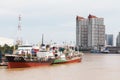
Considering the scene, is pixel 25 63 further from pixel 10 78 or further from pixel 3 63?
pixel 10 78

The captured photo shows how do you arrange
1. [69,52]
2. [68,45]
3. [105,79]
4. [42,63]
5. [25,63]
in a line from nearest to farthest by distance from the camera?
[105,79]
[25,63]
[42,63]
[69,52]
[68,45]

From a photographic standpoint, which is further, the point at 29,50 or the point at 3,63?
the point at 29,50

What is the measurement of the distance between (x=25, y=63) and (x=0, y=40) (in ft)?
197

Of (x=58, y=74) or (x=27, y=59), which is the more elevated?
(x=27, y=59)

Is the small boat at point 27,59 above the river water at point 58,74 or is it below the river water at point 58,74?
above

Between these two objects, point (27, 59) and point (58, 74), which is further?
point (27, 59)

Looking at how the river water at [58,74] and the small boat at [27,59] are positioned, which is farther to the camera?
the small boat at [27,59]

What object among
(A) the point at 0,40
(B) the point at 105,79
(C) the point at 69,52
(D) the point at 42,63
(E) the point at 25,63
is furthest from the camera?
(A) the point at 0,40

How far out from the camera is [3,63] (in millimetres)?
67125

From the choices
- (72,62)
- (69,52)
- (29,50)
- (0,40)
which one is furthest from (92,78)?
(0,40)

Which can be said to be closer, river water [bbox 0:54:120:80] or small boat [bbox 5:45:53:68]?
river water [bbox 0:54:120:80]

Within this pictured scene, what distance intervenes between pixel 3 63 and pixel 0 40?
54.5m

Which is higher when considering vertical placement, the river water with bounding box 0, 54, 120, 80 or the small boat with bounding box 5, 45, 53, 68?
the small boat with bounding box 5, 45, 53, 68

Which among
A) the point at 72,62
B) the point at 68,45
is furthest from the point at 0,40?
the point at 72,62
